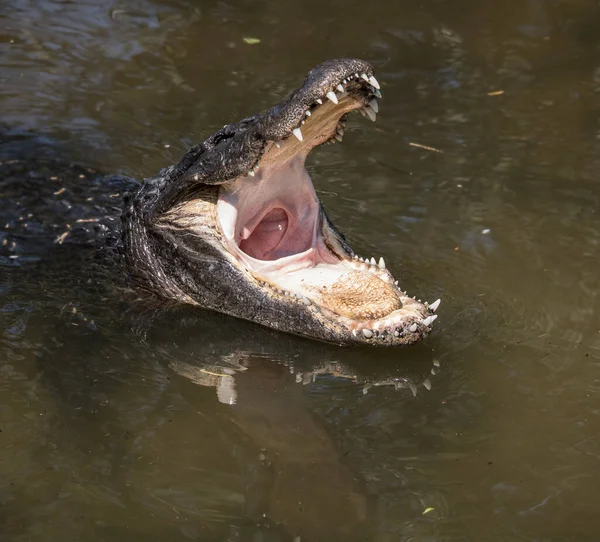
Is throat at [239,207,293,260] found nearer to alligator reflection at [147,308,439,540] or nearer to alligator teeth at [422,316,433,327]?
alligator reflection at [147,308,439,540]

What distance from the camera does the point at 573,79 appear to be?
8.89 meters

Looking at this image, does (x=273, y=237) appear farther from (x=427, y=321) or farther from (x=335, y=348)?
(x=427, y=321)

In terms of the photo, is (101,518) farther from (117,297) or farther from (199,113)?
(199,113)

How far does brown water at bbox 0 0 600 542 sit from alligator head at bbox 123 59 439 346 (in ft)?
0.76

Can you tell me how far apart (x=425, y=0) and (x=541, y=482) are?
672cm

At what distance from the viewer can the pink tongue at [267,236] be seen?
6398mm

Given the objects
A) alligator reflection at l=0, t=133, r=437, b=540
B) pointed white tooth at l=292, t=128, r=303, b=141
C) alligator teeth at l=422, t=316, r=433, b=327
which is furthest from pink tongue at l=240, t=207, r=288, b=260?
alligator teeth at l=422, t=316, r=433, b=327

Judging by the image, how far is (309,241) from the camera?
616 cm

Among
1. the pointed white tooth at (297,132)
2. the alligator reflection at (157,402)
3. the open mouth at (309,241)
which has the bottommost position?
the alligator reflection at (157,402)

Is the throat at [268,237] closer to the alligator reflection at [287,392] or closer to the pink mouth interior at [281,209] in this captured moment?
the pink mouth interior at [281,209]

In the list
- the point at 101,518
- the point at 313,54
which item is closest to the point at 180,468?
the point at 101,518

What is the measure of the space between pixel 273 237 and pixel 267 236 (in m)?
0.04

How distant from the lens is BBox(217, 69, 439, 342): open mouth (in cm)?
545

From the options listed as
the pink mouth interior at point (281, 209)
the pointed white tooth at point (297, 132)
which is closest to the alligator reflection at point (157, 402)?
the pink mouth interior at point (281, 209)
